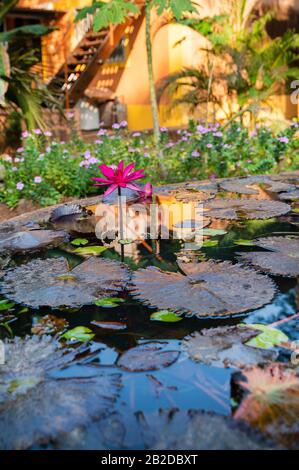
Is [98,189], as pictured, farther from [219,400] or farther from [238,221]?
[219,400]

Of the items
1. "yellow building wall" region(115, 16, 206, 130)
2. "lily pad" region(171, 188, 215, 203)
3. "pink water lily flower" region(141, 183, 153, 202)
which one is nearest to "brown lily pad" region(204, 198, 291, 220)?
"lily pad" region(171, 188, 215, 203)

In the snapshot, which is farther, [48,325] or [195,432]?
[48,325]

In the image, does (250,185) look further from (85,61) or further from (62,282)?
(85,61)

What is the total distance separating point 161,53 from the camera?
877 cm

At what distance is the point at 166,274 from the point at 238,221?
0.58 meters

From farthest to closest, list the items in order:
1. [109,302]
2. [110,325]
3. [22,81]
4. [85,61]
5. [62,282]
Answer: [85,61] < [22,81] < [62,282] < [109,302] < [110,325]

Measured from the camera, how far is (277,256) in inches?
53.3

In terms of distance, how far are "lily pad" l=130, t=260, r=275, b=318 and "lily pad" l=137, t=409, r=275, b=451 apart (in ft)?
1.11

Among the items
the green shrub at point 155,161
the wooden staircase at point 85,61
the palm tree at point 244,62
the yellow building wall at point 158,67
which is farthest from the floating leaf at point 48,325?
the wooden staircase at point 85,61

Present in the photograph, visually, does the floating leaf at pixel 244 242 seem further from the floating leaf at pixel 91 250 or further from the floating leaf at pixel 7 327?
the floating leaf at pixel 7 327

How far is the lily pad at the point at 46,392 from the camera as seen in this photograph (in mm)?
686

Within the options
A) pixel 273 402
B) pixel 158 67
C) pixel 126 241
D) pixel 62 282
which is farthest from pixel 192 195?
pixel 158 67

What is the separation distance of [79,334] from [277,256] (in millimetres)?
625

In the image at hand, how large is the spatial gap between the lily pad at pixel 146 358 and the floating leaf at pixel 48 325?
0.17 meters
